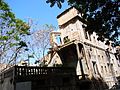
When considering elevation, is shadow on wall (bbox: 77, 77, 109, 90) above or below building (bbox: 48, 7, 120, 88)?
below

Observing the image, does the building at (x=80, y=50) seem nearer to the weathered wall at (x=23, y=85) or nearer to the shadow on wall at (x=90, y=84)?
the shadow on wall at (x=90, y=84)

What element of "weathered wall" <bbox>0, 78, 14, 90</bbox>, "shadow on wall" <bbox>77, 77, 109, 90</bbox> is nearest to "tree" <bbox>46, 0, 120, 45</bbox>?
"weathered wall" <bbox>0, 78, 14, 90</bbox>

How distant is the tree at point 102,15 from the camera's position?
1136 cm

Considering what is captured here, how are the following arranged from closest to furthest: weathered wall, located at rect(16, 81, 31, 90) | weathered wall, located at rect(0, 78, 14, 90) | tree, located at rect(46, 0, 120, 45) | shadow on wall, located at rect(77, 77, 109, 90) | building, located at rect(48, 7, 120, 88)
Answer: tree, located at rect(46, 0, 120, 45) < weathered wall, located at rect(16, 81, 31, 90) < weathered wall, located at rect(0, 78, 14, 90) < shadow on wall, located at rect(77, 77, 109, 90) < building, located at rect(48, 7, 120, 88)

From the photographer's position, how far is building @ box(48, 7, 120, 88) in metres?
24.6

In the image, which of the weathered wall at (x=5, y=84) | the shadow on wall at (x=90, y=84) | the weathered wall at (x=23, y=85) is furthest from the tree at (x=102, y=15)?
the shadow on wall at (x=90, y=84)

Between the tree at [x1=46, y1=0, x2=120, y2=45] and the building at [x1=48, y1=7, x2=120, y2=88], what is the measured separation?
10760 millimetres

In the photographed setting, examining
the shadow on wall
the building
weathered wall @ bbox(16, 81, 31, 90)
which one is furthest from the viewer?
the building

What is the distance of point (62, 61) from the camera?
2773 cm

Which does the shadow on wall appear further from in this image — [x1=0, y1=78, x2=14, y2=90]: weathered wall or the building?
[x1=0, y1=78, x2=14, y2=90]: weathered wall

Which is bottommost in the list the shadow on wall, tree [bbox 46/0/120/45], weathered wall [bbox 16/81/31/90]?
the shadow on wall

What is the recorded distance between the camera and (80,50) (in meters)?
25.5

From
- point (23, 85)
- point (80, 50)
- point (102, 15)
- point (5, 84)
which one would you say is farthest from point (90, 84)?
point (102, 15)

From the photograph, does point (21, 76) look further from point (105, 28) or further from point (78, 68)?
point (78, 68)
